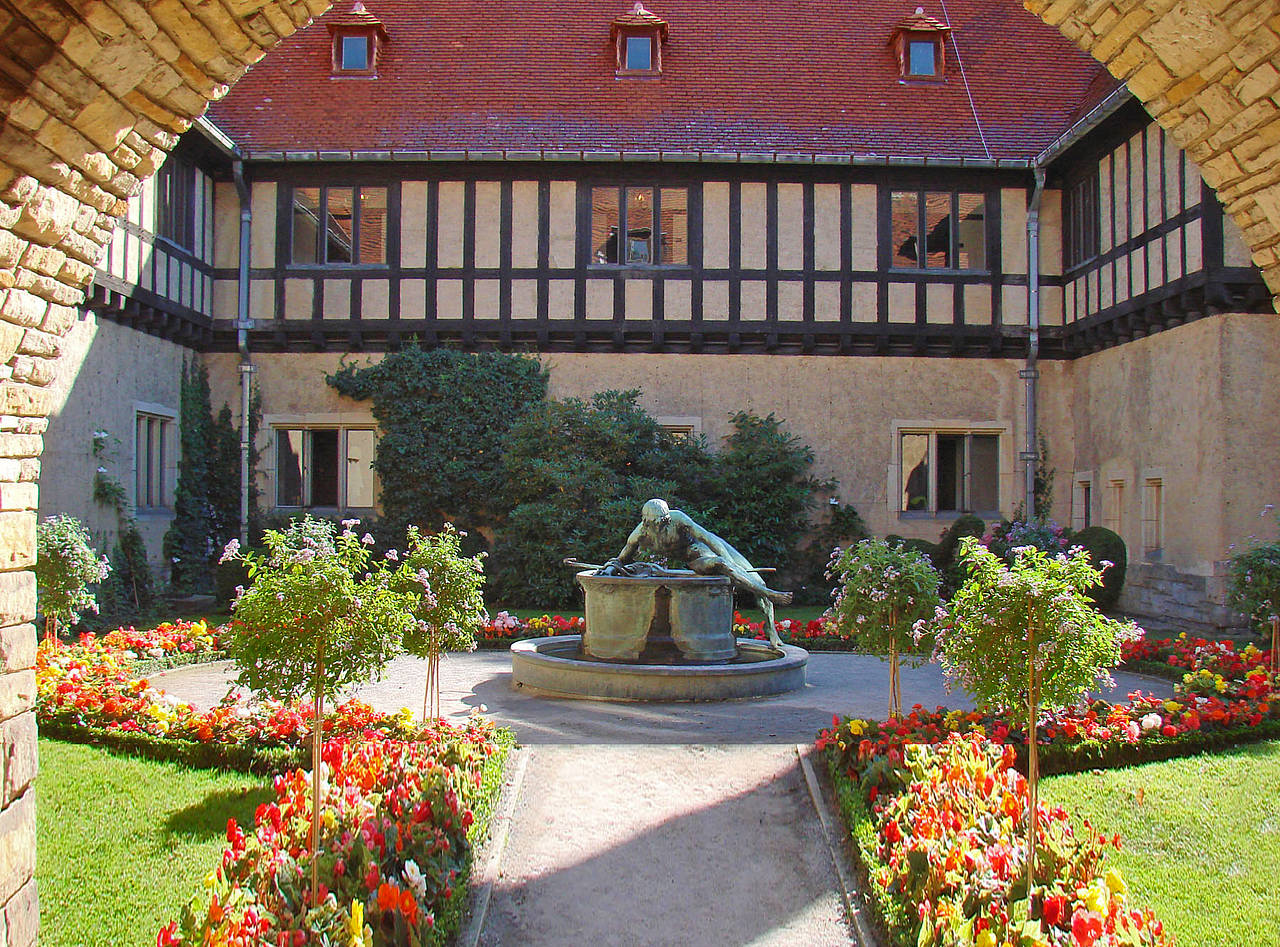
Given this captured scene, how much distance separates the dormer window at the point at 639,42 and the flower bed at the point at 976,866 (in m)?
14.7

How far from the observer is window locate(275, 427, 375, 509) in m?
17.4

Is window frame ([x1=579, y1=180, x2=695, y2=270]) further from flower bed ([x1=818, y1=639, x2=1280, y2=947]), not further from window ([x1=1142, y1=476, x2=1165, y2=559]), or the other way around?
flower bed ([x1=818, y1=639, x2=1280, y2=947])

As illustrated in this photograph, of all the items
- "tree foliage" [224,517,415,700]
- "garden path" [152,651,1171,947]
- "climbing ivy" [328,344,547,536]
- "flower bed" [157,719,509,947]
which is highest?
"climbing ivy" [328,344,547,536]

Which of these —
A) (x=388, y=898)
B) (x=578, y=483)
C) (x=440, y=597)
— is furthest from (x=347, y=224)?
(x=388, y=898)

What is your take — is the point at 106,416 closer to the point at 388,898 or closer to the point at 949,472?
the point at 388,898

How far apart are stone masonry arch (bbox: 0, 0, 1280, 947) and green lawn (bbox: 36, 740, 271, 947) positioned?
377 mm

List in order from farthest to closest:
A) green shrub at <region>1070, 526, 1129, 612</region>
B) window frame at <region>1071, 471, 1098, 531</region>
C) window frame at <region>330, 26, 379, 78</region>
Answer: window frame at <region>330, 26, 379, 78</region>, window frame at <region>1071, 471, 1098, 531</region>, green shrub at <region>1070, 526, 1129, 612</region>

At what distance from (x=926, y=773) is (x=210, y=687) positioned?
22.0ft

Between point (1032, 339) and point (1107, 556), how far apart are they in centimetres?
405

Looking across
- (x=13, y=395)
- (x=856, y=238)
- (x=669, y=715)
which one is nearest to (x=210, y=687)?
(x=669, y=715)

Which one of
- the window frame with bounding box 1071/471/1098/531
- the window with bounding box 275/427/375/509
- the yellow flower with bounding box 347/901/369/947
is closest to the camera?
the yellow flower with bounding box 347/901/369/947

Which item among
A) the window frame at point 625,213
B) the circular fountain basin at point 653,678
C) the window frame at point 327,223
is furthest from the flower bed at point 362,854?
the window frame at point 327,223

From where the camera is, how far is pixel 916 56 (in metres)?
18.5

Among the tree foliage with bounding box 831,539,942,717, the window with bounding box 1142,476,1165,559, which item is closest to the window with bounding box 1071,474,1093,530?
the window with bounding box 1142,476,1165,559
